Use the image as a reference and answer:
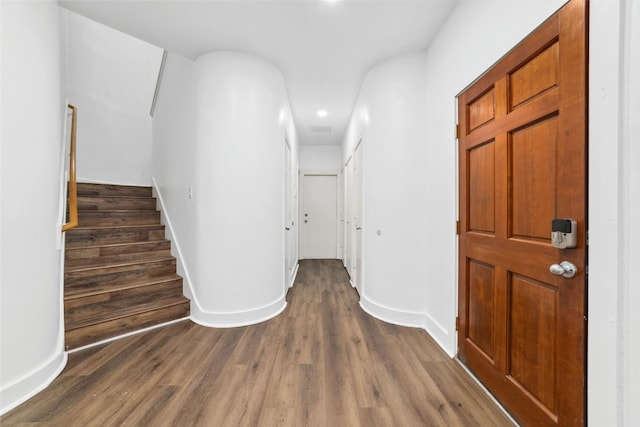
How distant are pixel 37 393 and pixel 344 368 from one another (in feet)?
6.05

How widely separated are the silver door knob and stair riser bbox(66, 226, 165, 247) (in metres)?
3.46

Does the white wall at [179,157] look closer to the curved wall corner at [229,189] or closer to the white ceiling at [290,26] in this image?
the curved wall corner at [229,189]

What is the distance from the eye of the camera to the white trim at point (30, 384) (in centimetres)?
138

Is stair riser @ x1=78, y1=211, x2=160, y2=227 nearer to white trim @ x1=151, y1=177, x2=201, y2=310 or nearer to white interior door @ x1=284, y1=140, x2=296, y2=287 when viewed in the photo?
white trim @ x1=151, y1=177, x2=201, y2=310

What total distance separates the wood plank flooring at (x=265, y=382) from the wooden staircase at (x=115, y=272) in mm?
169

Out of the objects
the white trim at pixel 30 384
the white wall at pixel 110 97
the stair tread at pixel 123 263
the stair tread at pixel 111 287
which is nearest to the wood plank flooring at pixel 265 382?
the white trim at pixel 30 384

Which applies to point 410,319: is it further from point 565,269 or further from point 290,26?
point 290,26

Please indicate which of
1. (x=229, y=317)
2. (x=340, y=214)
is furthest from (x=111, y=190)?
(x=340, y=214)

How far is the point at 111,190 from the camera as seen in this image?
328cm

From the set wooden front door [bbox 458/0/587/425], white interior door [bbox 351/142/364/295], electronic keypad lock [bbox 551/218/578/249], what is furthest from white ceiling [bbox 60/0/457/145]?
electronic keypad lock [bbox 551/218/578/249]

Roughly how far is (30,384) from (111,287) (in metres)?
0.88

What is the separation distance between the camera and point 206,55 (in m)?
2.46
